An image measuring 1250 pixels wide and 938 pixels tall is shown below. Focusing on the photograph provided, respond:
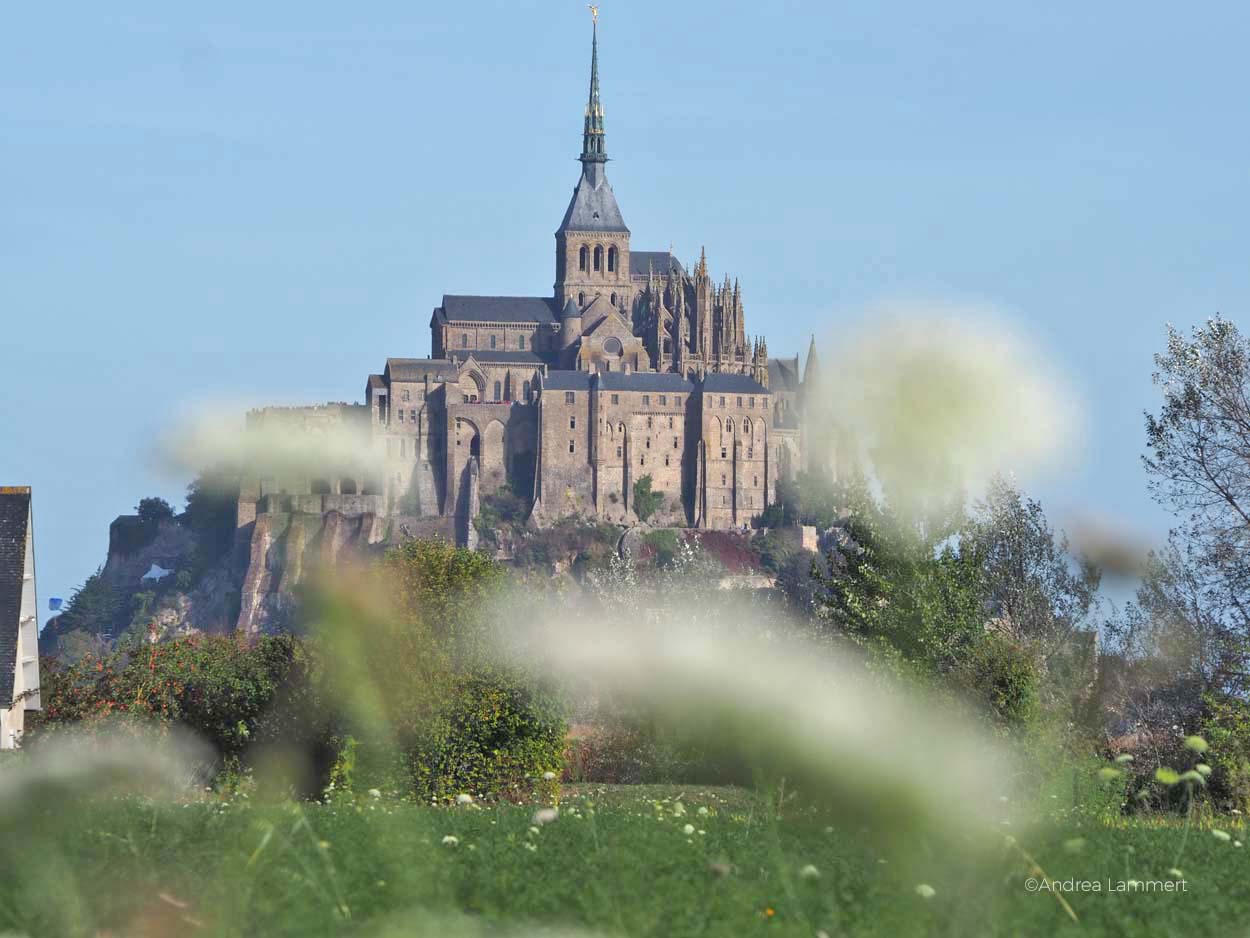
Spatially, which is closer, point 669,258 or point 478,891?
point 478,891

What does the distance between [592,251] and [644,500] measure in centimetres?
2977

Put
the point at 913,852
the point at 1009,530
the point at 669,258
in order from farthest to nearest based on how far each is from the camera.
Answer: the point at 669,258 < the point at 1009,530 < the point at 913,852

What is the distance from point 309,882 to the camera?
1237cm

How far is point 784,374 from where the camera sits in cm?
15125

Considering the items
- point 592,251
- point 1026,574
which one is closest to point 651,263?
point 592,251

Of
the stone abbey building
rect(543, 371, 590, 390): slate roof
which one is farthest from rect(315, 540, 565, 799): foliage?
rect(543, 371, 590, 390): slate roof

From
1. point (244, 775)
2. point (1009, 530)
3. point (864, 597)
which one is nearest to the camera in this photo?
point (244, 775)

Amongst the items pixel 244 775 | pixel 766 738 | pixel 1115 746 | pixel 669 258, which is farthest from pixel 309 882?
pixel 669 258

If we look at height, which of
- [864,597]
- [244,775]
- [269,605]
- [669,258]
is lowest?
[269,605]

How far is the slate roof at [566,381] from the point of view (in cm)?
13762

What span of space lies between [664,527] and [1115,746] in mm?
104823

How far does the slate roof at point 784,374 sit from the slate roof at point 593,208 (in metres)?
17.2

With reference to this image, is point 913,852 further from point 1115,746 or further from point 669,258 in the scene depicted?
point 669,258

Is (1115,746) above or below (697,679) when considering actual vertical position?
below
